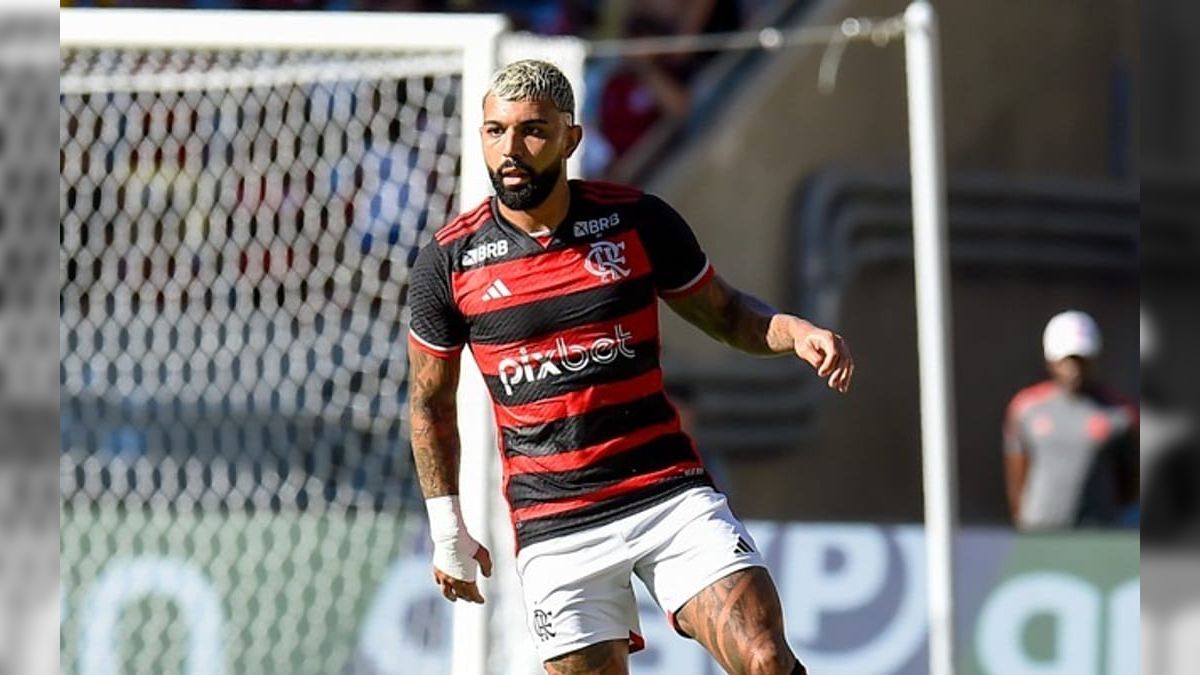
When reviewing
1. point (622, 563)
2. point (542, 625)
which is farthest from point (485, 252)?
point (542, 625)

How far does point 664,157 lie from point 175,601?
4.67 meters

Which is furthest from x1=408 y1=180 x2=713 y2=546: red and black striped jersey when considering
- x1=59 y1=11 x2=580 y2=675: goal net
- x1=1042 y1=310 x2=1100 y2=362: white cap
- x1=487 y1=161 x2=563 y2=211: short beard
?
x1=1042 y1=310 x2=1100 y2=362: white cap

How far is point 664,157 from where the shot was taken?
11.9 m

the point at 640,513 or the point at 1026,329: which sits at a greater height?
the point at 1026,329

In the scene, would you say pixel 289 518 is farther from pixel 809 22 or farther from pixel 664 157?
pixel 809 22

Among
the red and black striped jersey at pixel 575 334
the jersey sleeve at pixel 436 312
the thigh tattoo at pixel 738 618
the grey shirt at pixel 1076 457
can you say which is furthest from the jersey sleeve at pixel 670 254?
the grey shirt at pixel 1076 457

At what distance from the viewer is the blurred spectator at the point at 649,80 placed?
476 inches

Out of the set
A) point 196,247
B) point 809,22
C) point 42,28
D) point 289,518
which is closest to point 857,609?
point 289,518

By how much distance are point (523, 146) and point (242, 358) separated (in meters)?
4.28

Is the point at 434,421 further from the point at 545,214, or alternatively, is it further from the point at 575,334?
the point at 545,214

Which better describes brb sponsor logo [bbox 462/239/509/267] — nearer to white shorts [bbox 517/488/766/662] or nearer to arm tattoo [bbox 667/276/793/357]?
arm tattoo [bbox 667/276/793/357]

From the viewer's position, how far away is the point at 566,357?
16.4 feet

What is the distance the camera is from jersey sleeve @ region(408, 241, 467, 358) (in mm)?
5066

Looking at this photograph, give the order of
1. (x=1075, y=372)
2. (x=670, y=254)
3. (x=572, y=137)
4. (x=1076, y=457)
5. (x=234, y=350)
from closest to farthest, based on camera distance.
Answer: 1. (x=572, y=137)
2. (x=670, y=254)
3. (x=234, y=350)
4. (x=1076, y=457)
5. (x=1075, y=372)
